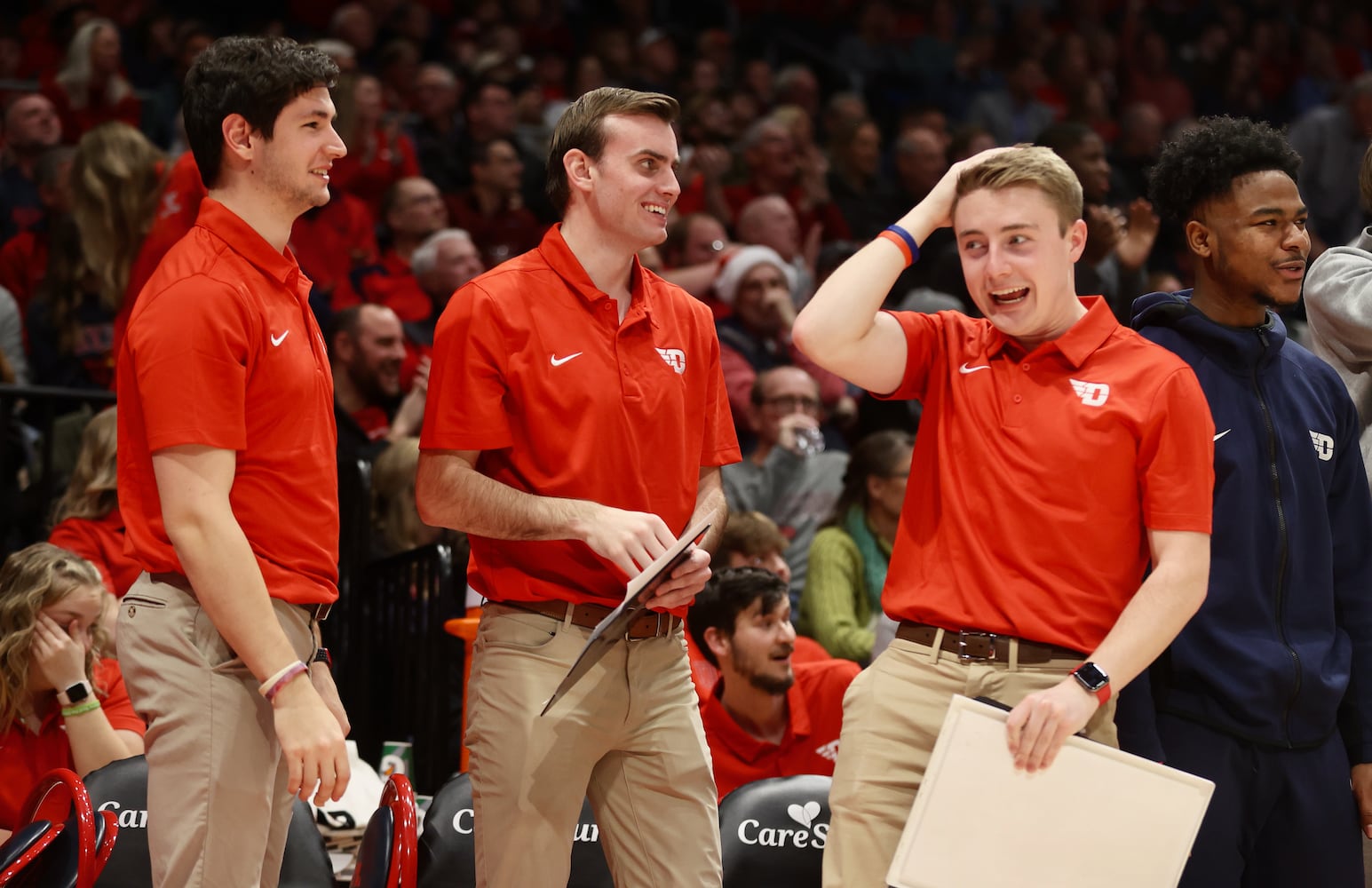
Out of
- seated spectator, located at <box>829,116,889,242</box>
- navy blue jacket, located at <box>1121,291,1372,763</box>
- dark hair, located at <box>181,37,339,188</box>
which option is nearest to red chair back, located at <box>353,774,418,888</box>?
dark hair, located at <box>181,37,339,188</box>

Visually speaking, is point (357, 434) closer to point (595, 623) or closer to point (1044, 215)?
point (595, 623)

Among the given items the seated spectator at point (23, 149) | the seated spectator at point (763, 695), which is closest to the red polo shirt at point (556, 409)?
the seated spectator at point (763, 695)

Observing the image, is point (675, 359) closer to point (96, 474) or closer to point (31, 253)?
point (96, 474)

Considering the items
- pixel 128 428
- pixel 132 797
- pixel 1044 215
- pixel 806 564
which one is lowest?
pixel 132 797

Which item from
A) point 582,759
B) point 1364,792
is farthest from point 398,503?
point 1364,792

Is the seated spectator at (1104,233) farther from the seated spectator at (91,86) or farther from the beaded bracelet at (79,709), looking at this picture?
the seated spectator at (91,86)

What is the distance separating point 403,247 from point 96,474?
303 centimetres

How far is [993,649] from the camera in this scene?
2.68 meters

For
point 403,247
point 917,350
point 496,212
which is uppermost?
point 496,212

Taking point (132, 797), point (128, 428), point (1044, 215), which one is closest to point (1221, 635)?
point (1044, 215)

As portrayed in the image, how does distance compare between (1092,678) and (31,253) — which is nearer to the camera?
(1092,678)

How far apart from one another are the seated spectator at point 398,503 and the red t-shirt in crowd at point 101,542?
3.15ft

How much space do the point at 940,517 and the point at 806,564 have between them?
3.66 meters

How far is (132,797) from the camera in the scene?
4.14 meters
